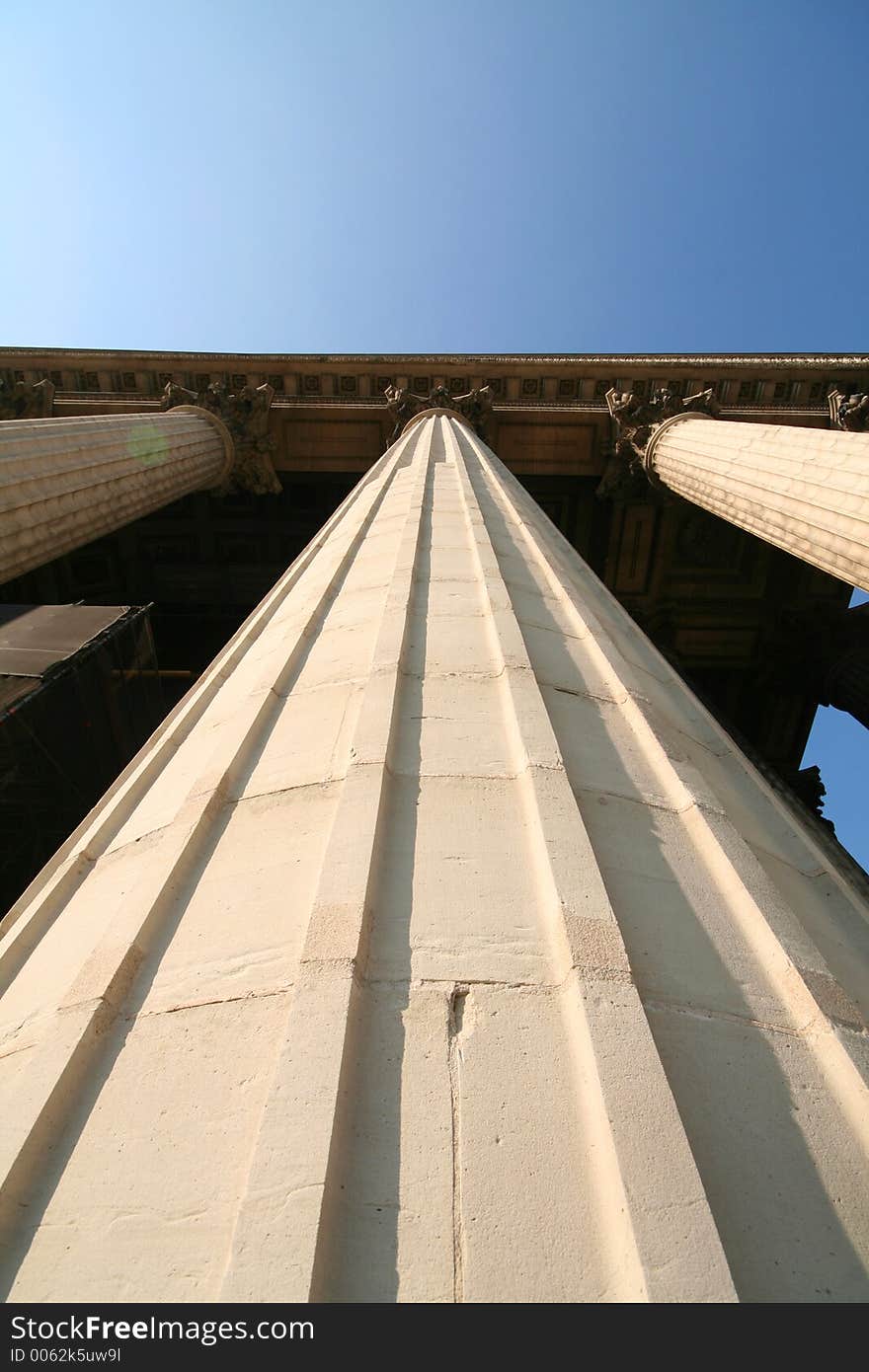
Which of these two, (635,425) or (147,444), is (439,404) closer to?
(635,425)

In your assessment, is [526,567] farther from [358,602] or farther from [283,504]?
[283,504]

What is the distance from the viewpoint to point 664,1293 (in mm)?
1714

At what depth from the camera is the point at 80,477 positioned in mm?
12430

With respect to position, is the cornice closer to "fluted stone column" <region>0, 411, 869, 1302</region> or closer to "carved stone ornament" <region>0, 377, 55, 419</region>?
"carved stone ornament" <region>0, 377, 55, 419</region>

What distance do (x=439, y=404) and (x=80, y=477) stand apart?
1118 cm

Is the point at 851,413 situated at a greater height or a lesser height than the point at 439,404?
lesser

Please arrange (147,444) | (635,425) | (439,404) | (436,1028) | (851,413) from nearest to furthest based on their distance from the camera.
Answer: (436,1028)
(147,444)
(851,413)
(635,425)
(439,404)

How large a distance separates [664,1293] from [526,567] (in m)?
6.45

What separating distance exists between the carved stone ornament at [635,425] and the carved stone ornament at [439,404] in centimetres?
365

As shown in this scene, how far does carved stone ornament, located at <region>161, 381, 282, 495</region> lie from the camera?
68.1ft

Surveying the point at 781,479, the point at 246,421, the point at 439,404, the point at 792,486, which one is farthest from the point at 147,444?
the point at 792,486

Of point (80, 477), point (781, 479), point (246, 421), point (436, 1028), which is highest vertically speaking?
point (246, 421)

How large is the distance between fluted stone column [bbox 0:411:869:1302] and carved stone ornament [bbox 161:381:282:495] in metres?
18.1

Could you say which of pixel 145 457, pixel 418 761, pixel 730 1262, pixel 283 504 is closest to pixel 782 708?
pixel 283 504
